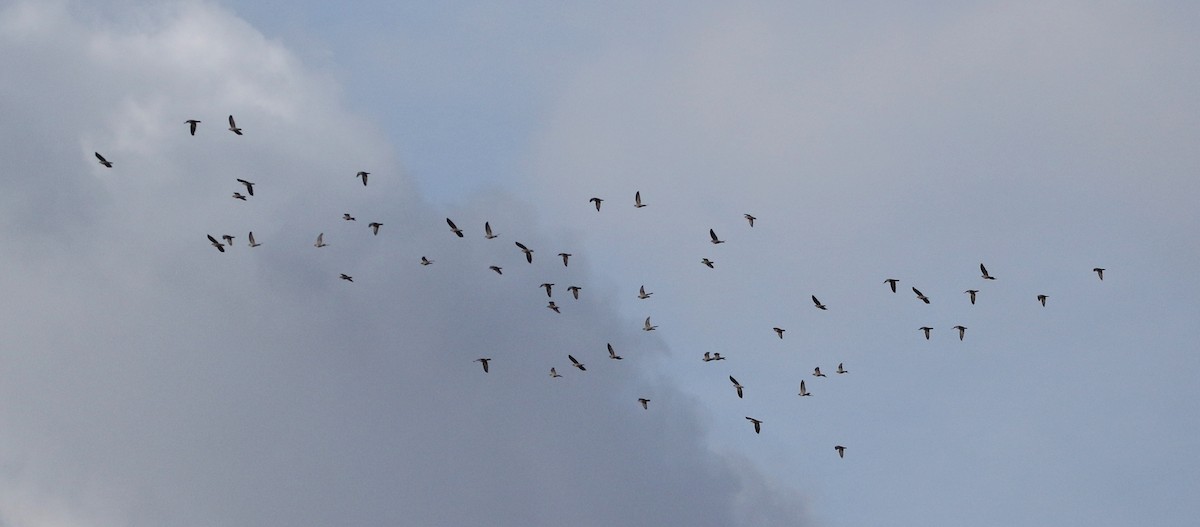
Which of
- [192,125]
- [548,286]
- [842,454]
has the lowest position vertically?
[842,454]

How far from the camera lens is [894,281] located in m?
170

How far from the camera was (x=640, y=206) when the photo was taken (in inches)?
6344

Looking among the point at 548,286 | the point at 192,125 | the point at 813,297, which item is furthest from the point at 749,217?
the point at 192,125

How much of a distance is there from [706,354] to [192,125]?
5193cm

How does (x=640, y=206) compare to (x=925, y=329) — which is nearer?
(x=640, y=206)

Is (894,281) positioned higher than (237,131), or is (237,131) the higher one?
(237,131)

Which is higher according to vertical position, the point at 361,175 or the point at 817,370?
the point at 361,175

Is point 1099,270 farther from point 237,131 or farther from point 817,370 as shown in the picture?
point 237,131

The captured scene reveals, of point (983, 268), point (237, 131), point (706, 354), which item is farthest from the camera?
point (706, 354)

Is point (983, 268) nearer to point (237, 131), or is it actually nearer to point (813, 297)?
point (813, 297)

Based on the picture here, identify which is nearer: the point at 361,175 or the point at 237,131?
the point at 237,131

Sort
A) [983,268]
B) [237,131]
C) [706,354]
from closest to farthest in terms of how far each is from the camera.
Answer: [237,131] < [983,268] < [706,354]

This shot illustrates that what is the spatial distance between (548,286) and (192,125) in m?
35.0

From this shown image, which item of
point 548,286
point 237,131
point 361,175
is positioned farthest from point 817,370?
point 237,131
